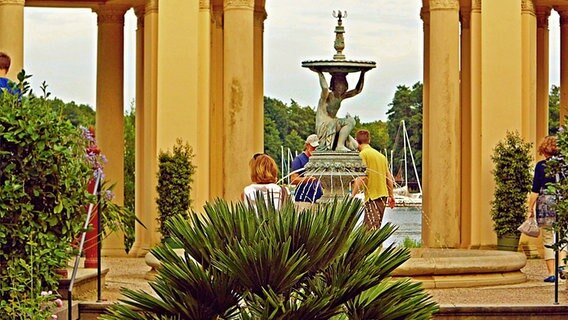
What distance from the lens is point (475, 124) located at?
25.1 m

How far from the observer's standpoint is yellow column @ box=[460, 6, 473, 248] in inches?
1013

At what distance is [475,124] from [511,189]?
1.76 metres

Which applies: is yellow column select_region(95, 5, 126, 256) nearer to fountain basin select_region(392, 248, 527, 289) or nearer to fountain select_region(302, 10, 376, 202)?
fountain select_region(302, 10, 376, 202)

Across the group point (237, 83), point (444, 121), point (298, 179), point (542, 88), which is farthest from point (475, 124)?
point (298, 179)

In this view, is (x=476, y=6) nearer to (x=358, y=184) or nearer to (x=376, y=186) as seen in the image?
(x=376, y=186)

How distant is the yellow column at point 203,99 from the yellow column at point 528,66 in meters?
5.63

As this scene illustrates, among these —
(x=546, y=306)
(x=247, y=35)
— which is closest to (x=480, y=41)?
(x=247, y=35)

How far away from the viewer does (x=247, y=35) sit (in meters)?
25.1

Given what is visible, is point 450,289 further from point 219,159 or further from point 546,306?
point 219,159

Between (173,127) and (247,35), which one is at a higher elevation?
(247,35)

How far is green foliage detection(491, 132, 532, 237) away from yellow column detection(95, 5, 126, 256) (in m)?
8.69

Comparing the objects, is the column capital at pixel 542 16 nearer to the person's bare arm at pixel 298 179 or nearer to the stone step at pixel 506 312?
the person's bare arm at pixel 298 179

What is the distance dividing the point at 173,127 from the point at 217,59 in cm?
365

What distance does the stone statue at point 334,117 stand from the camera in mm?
18812
